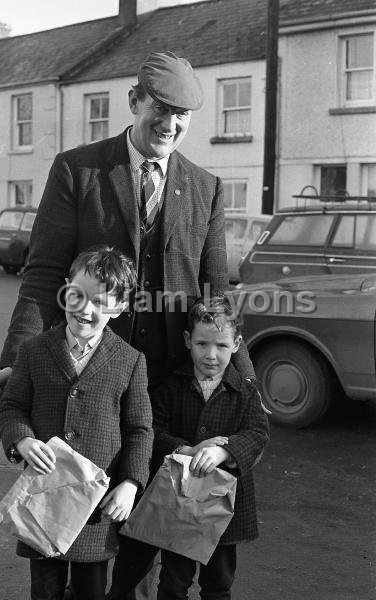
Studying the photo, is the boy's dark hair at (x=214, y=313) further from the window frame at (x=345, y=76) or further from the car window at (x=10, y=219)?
the car window at (x=10, y=219)

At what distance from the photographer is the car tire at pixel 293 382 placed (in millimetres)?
6363

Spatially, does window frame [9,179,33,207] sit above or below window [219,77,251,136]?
below

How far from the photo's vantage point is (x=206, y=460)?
2701 millimetres

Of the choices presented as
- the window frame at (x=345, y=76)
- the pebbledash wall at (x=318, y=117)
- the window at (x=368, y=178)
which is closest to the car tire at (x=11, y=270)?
the pebbledash wall at (x=318, y=117)

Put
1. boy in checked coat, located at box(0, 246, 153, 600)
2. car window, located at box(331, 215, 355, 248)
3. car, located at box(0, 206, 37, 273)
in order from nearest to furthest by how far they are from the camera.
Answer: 1. boy in checked coat, located at box(0, 246, 153, 600)
2. car window, located at box(331, 215, 355, 248)
3. car, located at box(0, 206, 37, 273)

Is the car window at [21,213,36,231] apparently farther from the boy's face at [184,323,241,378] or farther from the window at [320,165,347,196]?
the boy's face at [184,323,241,378]

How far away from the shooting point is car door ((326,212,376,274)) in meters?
9.55

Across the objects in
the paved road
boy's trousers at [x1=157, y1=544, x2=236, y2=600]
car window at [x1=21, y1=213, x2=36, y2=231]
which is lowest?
the paved road

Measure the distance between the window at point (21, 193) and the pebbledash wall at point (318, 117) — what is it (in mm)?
10145

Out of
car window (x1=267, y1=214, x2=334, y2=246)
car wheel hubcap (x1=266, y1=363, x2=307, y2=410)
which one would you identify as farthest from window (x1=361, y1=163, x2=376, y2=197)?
car wheel hubcap (x1=266, y1=363, x2=307, y2=410)

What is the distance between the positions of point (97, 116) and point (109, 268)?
24.4 metres

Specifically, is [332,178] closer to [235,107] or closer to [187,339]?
[235,107]

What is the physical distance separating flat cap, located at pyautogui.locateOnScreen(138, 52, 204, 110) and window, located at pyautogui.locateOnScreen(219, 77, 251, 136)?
64.5 ft

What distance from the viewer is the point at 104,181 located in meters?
2.94
